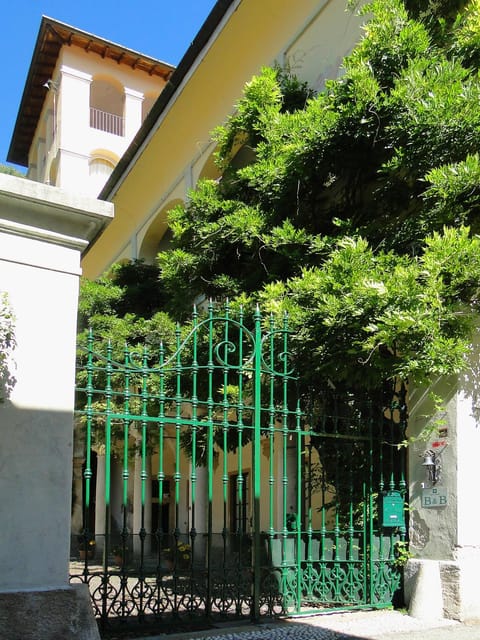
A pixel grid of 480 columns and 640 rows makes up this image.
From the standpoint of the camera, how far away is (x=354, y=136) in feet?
26.4

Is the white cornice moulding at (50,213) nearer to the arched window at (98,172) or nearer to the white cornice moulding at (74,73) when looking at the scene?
the arched window at (98,172)

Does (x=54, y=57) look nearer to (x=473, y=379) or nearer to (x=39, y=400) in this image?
(x=473, y=379)

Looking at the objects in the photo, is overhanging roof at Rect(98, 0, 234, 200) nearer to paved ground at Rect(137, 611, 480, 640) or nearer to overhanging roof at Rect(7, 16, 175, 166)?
overhanging roof at Rect(7, 16, 175, 166)

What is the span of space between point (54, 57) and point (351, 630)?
951 inches

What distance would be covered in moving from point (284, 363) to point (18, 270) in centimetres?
272

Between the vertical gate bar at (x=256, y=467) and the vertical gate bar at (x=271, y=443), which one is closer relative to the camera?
the vertical gate bar at (x=256, y=467)

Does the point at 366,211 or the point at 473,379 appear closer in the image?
the point at 473,379

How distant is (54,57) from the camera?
26.1m

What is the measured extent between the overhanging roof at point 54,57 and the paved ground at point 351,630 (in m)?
22.3

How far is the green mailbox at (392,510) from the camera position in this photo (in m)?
7.07

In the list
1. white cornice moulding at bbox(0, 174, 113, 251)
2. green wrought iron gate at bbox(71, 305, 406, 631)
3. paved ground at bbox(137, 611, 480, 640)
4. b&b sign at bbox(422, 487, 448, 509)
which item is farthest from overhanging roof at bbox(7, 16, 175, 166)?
paved ground at bbox(137, 611, 480, 640)

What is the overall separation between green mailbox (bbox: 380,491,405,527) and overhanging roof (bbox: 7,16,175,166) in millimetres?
21493

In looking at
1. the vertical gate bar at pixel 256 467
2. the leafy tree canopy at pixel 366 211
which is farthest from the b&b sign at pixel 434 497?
the vertical gate bar at pixel 256 467

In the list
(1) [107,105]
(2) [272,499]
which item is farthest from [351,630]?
(1) [107,105]
